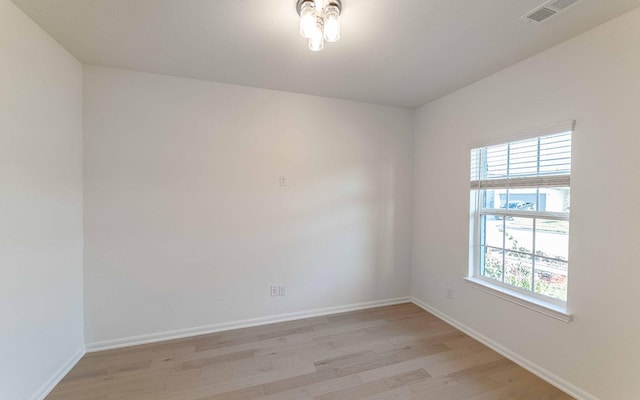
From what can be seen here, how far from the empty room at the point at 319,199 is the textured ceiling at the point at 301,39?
0.06 ft

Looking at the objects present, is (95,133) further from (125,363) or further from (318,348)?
(318,348)

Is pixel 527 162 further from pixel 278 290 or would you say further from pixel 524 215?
pixel 278 290

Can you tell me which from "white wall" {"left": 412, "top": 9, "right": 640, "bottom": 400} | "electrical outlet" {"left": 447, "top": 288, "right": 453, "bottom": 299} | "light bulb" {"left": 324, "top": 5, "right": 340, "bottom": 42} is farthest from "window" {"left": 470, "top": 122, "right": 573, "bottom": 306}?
"light bulb" {"left": 324, "top": 5, "right": 340, "bottom": 42}

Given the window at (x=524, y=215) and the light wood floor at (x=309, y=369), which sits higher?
the window at (x=524, y=215)

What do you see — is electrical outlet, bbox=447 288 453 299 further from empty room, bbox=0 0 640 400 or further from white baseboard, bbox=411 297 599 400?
white baseboard, bbox=411 297 599 400

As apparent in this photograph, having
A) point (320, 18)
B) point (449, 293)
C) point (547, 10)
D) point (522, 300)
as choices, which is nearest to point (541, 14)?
point (547, 10)

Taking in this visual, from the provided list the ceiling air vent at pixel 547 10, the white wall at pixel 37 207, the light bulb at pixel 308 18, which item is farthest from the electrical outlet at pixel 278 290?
the ceiling air vent at pixel 547 10

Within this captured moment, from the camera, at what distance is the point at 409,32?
185 cm

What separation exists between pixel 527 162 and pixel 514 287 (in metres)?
1.14

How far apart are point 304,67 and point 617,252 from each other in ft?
8.87

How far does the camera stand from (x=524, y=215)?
89.6 inches

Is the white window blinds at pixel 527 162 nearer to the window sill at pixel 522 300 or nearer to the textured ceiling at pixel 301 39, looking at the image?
the textured ceiling at pixel 301 39

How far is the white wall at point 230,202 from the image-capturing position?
2.39 metres

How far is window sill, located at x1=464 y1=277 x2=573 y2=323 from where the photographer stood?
1.94 metres
